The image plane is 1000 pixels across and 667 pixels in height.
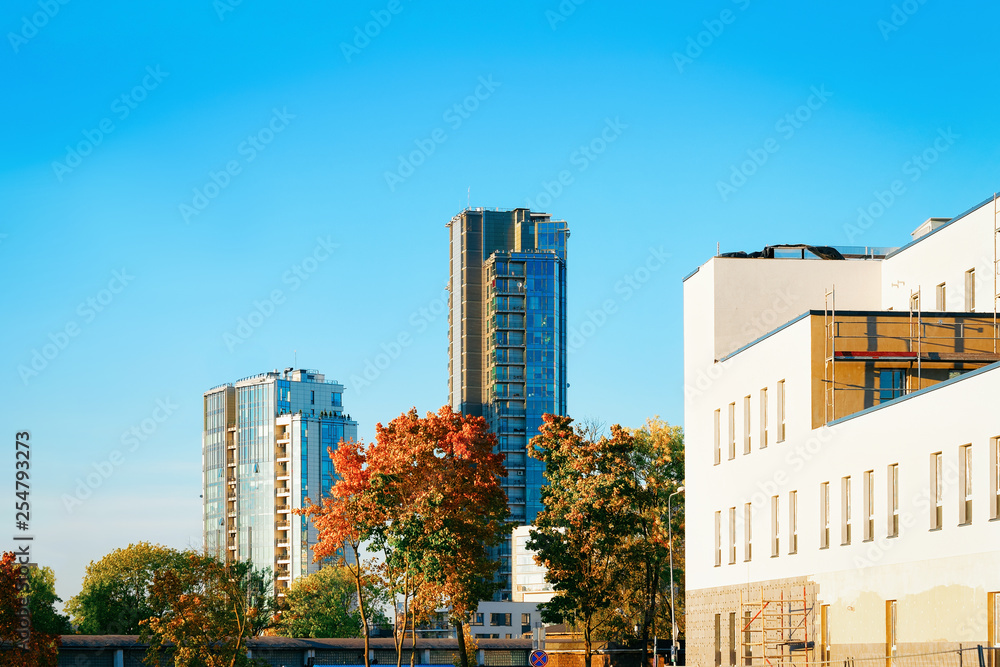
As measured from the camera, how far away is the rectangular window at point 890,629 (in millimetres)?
34500

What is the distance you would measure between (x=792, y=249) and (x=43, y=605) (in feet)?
205

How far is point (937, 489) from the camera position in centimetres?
3316

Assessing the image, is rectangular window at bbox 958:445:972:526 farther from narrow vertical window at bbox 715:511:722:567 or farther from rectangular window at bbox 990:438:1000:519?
narrow vertical window at bbox 715:511:722:567

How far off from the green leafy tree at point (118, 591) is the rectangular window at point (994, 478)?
93.4 meters

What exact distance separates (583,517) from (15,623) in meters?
25.9

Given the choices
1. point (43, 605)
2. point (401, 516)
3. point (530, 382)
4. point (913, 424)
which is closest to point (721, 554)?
point (401, 516)

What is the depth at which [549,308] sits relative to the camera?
17738 centimetres

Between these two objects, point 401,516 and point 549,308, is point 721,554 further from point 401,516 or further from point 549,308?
point 549,308

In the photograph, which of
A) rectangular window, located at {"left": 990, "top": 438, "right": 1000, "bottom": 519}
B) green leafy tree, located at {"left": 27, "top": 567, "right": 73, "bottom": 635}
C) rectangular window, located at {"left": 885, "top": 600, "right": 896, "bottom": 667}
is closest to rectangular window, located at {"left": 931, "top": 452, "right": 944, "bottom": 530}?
rectangular window, located at {"left": 990, "top": 438, "right": 1000, "bottom": 519}

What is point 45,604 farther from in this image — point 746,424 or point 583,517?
point 746,424

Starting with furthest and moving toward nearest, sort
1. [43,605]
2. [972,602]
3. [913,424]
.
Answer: [43,605] < [913,424] < [972,602]

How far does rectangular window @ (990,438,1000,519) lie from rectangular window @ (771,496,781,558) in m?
13.8

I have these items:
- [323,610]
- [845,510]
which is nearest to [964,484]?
[845,510]

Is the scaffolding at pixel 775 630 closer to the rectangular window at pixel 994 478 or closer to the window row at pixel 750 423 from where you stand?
the window row at pixel 750 423
